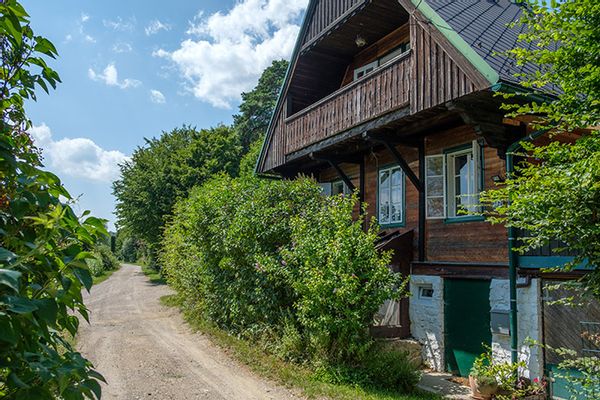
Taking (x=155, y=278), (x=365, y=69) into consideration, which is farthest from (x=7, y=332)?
(x=155, y=278)

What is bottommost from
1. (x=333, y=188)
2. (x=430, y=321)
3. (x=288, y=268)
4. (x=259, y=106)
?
(x=430, y=321)

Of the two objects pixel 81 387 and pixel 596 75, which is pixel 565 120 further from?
pixel 81 387

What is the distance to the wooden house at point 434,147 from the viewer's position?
842 centimetres

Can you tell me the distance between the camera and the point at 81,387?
1601 mm

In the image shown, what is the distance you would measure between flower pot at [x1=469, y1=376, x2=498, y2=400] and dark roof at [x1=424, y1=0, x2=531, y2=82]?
5.09 metres

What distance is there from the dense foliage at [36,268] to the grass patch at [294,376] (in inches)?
240

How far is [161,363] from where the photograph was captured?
29.5 feet

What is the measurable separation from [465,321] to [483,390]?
2222 millimetres

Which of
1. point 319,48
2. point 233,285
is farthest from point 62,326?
point 319,48

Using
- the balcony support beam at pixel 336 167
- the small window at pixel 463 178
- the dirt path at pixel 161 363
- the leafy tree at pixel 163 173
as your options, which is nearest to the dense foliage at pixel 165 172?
the leafy tree at pixel 163 173

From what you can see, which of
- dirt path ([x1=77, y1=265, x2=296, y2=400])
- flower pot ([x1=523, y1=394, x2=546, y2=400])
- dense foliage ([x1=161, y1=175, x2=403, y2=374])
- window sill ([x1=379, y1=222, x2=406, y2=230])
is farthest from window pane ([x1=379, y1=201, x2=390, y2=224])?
flower pot ([x1=523, y1=394, x2=546, y2=400])

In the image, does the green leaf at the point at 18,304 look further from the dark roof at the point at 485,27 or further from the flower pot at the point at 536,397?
the flower pot at the point at 536,397

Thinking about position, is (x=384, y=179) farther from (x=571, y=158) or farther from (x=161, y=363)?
(x=571, y=158)

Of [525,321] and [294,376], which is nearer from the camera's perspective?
[294,376]
